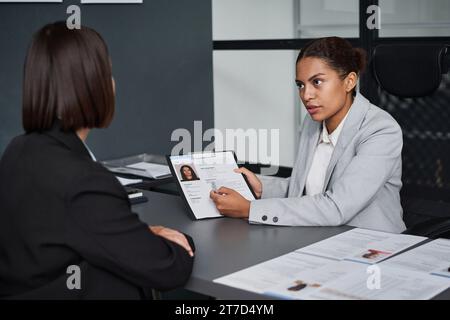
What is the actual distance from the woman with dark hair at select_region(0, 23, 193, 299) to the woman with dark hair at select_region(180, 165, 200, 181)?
A: 0.75 metres

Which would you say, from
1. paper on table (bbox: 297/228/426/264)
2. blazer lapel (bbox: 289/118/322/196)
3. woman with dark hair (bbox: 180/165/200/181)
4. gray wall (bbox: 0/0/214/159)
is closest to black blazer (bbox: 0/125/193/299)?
paper on table (bbox: 297/228/426/264)

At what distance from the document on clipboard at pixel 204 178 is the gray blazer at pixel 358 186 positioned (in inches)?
6.3

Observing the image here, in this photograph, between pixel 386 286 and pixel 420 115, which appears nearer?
pixel 386 286

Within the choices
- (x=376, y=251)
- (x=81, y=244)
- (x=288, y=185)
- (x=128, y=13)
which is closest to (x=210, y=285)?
(x=81, y=244)

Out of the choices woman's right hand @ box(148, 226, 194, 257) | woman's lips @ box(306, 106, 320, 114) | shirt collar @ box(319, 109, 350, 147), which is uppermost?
woman's lips @ box(306, 106, 320, 114)

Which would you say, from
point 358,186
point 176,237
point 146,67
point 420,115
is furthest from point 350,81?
point 146,67

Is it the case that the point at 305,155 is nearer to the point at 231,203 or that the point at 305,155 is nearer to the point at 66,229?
the point at 231,203

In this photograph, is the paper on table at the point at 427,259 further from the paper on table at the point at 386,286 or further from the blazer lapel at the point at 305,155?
the blazer lapel at the point at 305,155

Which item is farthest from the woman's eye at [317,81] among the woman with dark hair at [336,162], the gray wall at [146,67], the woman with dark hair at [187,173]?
the gray wall at [146,67]

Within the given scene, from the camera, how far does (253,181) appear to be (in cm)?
237

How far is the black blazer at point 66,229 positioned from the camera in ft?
4.57

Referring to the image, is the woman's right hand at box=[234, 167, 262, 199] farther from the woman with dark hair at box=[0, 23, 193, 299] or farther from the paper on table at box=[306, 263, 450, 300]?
the woman with dark hair at box=[0, 23, 193, 299]

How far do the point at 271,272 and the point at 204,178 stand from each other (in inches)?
→ 26.6

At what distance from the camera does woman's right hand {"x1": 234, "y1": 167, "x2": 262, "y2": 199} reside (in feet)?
7.63
